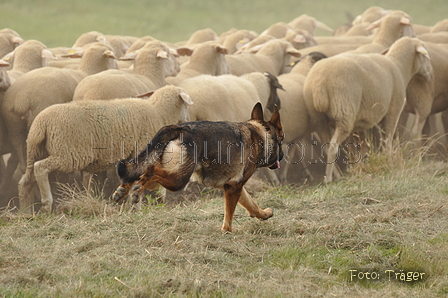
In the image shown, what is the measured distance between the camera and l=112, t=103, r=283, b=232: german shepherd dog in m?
3.61

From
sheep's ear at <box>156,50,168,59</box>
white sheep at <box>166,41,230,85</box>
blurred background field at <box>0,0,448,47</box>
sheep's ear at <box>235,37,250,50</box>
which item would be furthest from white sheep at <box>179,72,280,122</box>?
blurred background field at <box>0,0,448,47</box>

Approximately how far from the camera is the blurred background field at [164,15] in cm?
2422

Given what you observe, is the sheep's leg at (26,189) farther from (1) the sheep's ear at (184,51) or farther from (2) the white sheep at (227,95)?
(1) the sheep's ear at (184,51)

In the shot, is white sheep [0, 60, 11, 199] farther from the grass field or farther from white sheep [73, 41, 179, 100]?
the grass field

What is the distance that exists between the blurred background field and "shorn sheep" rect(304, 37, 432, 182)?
15498 mm

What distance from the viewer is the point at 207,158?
12.6 ft

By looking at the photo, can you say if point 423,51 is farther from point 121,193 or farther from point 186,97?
point 121,193

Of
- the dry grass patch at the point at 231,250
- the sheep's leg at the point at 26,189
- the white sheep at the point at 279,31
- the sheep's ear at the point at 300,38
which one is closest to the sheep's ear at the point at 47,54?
the sheep's leg at the point at 26,189

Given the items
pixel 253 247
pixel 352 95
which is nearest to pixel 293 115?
pixel 352 95

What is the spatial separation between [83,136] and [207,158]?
2.27 m

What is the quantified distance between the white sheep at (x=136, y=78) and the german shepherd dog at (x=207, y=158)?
8.74 ft

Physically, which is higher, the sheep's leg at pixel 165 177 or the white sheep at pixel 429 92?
the sheep's leg at pixel 165 177

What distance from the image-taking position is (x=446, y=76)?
30.1 feet

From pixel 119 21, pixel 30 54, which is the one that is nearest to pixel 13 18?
pixel 119 21
